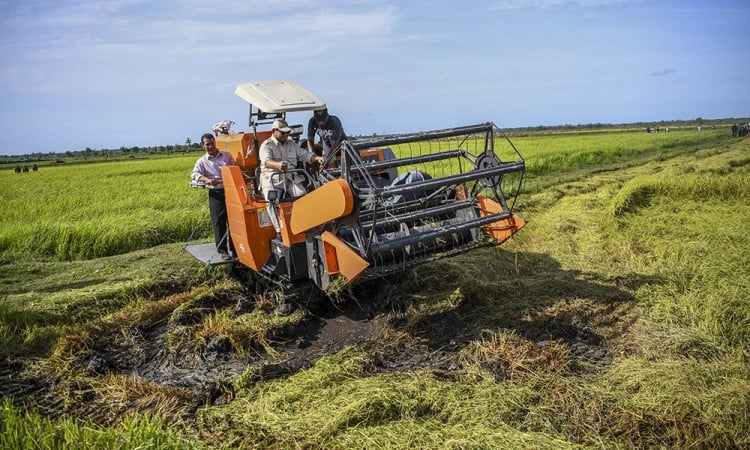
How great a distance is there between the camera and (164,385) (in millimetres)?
4871

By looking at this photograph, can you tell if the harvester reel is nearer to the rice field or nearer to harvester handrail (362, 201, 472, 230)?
harvester handrail (362, 201, 472, 230)

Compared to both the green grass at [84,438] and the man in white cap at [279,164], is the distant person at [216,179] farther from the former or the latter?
the green grass at [84,438]

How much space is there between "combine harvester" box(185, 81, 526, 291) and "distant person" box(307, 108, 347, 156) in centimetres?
41

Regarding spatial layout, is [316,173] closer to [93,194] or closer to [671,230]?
[671,230]

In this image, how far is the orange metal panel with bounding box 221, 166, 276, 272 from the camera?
596cm

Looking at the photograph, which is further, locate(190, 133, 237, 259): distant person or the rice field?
locate(190, 133, 237, 259): distant person

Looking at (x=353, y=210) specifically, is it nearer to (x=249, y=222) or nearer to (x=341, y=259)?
(x=341, y=259)

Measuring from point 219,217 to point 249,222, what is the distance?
3.81 feet

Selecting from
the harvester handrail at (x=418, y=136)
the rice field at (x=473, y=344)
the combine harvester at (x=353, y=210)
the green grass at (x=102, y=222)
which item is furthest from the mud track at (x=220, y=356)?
the green grass at (x=102, y=222)

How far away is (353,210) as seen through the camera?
15.8 feet

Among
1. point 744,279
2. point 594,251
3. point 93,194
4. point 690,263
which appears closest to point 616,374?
point 744,279

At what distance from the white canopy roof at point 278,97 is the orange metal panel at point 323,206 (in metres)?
1.27

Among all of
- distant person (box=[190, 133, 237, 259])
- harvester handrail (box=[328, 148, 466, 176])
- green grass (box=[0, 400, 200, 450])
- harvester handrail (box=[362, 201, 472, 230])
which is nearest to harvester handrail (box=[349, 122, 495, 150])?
harvester handrail (box=[328, 148, 466, 176])

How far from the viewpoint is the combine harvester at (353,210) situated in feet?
16.5
